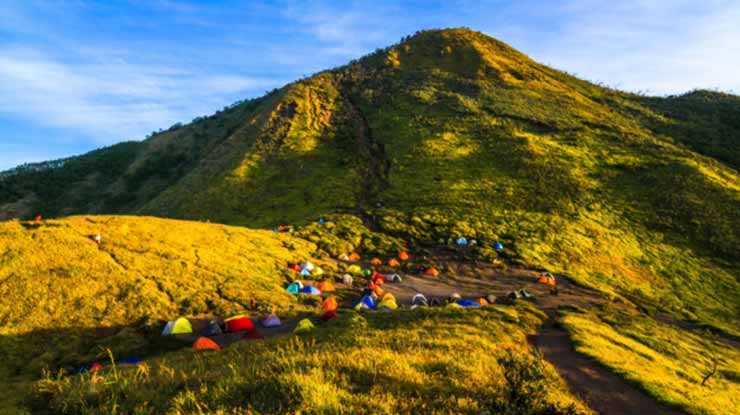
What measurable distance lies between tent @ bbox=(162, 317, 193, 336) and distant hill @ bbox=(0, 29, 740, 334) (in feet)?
94.6

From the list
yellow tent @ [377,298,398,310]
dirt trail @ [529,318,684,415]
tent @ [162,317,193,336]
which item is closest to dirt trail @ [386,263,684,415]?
dirt trail @ [529,318,684,415]

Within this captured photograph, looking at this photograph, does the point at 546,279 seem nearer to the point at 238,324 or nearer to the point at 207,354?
the point at 238,324

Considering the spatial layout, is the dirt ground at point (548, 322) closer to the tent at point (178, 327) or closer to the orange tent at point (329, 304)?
the tent at point (178, 327)

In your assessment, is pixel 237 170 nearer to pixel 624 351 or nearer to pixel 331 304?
pixel 331 304

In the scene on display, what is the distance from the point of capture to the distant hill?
143ft

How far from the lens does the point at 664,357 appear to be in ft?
60.7

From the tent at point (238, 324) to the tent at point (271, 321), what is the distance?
2.52 feet

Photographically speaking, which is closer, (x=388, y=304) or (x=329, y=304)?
(x=388, y=304)

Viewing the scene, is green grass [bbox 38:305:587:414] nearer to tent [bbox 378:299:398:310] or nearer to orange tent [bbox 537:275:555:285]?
tent [bbox 378:299:398:310]

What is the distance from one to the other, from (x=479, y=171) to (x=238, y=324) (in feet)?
171

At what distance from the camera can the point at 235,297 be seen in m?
25.4

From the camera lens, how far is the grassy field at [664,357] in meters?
13.0

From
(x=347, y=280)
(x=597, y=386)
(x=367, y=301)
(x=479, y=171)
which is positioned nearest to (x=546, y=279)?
(x=367, y=301)

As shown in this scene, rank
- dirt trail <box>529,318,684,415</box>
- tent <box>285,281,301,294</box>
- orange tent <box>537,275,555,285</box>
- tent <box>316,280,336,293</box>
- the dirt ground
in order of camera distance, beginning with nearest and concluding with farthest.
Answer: dirt trail <box>529,318,684,415</box>, the dirt ground, tent <box>285,281,301,294</box>, tent <box>316,280,336,293</box>, orange tent <box>537,275,555,285</box>
